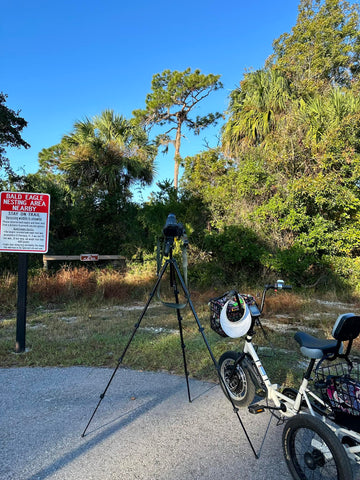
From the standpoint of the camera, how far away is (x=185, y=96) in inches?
826

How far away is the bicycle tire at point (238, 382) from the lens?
3.04 metres

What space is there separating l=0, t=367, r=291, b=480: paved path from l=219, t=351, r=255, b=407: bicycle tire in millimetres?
123

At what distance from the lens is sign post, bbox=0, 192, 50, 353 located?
4820 millimetres

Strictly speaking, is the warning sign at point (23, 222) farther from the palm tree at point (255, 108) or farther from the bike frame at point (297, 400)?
the palm tree at point (255, 108)

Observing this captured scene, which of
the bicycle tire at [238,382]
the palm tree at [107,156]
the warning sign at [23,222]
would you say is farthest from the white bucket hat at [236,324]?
the palm tree at [107,156]

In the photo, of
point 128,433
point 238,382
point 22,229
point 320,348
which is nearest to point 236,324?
point 238,382

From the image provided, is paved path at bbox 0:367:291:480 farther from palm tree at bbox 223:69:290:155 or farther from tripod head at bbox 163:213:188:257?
palm tree at bbox 223:69:290:155

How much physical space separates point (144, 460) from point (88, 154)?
13632 mm

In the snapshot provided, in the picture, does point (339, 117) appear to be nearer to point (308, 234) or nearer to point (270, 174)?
point (270, 174)

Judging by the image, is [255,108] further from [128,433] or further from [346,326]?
[128,433]

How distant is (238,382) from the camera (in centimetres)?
317

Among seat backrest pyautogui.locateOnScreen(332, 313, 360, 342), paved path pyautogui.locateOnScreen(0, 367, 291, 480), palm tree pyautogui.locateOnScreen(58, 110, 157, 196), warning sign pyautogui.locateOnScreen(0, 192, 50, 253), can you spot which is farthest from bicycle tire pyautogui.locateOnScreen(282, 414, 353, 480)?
palm tree pyautogui.locateOnScreen(58, 110, 157, 196)

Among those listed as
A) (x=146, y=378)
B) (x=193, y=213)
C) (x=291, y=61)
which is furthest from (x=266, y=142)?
(x=146, y=378)

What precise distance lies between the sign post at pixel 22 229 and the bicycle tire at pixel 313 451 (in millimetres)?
3979
